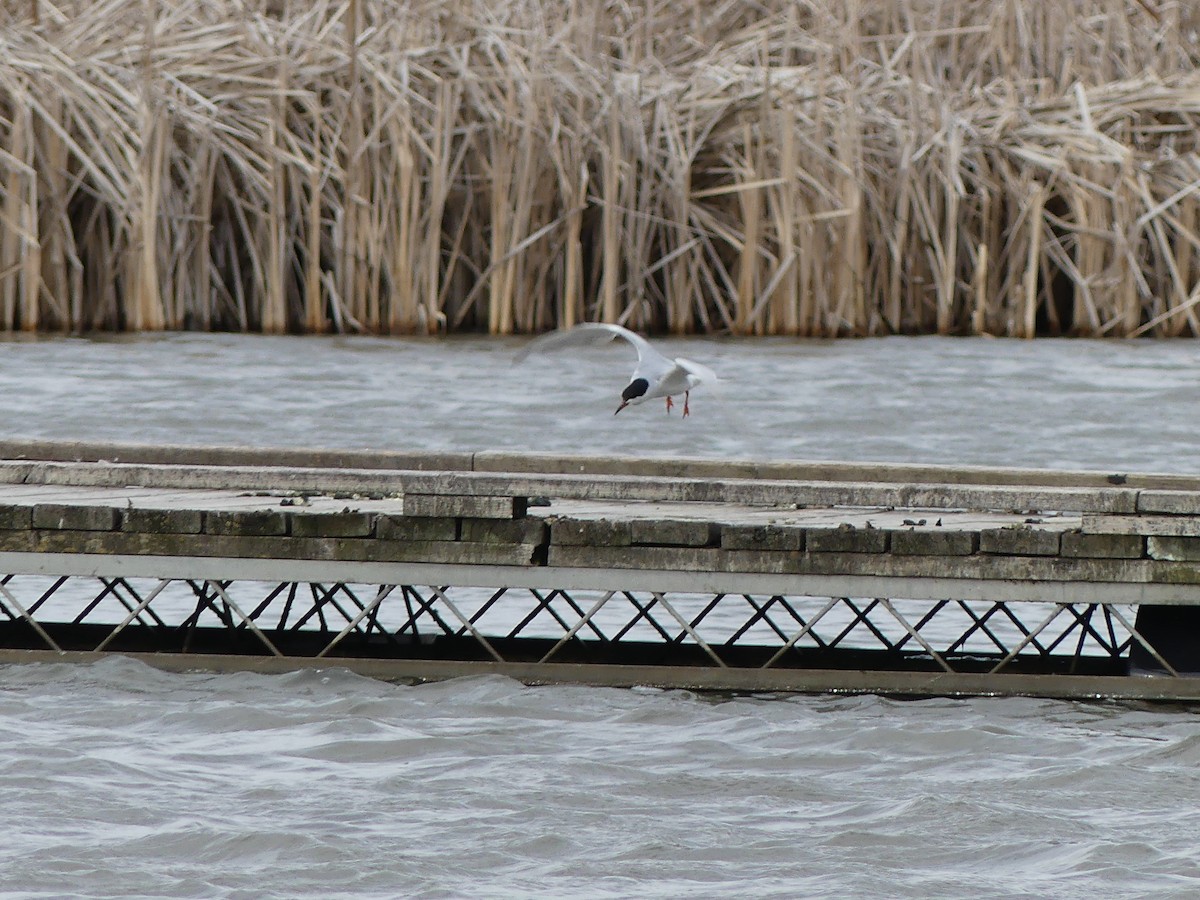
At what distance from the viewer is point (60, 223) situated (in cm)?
1577

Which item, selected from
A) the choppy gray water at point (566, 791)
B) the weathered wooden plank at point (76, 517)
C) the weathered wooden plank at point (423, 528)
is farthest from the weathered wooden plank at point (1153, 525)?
Answer: the weathered wooden plank at point (76, 517)

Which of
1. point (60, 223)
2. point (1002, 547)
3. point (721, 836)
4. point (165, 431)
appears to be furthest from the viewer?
point (60, 223)

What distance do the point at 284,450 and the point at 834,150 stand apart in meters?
9.09

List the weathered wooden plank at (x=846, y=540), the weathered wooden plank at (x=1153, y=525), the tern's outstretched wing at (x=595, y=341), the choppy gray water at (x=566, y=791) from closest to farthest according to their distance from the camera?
the choppy gray water at (x=566, y=791) → the weathered wooden plank at (x=1153, y=525) → the weathered wooden plank at (x=846, y=540) → the tern's outstretched wing at (x=595, y=341)

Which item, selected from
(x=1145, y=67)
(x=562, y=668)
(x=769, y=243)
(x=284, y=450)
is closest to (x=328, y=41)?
(x=769, y=243)

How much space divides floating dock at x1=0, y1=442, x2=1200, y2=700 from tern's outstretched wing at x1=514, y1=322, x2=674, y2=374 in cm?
38

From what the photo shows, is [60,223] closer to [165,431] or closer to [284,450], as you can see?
[165,431]

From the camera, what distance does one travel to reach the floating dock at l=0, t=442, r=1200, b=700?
719 cm

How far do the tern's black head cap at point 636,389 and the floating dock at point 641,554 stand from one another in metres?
0.36

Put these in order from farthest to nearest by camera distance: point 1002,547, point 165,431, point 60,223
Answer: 1. point 60,223
2. point 165,431
3. point 1002,547

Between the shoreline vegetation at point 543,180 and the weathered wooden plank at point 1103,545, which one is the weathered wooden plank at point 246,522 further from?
the shoreline vegetation at point 543,180

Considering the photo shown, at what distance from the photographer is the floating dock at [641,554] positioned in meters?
7.19

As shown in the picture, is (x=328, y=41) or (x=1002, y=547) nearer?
(x=1002, y=547)

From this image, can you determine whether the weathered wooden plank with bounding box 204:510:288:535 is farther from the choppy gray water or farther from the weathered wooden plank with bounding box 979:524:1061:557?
the weathered wooden plank with bounding box 979:524:1061:557
